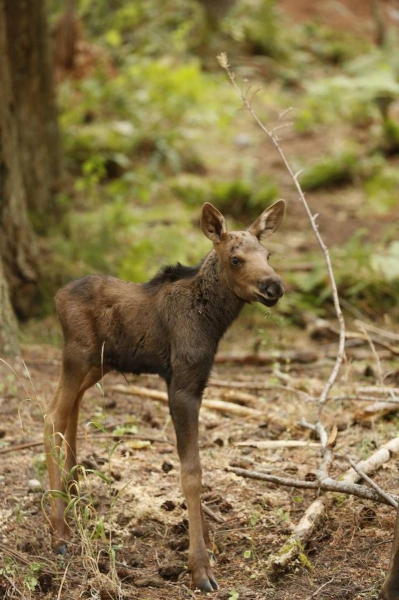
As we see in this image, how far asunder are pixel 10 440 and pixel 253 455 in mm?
2071

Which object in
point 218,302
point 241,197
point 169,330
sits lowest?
point 241,197

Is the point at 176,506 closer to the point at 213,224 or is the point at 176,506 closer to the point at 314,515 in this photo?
the point at 314,515

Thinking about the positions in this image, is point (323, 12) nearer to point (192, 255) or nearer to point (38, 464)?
point (192, 255)

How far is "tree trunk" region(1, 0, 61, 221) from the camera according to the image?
10.8 meters

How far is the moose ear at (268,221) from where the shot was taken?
18.5 feet

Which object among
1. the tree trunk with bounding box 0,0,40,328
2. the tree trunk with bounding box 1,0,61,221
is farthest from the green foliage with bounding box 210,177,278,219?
the tree trunk with bounding box 0,0,40,328

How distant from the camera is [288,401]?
787cm

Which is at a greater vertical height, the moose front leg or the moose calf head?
the moose calf head

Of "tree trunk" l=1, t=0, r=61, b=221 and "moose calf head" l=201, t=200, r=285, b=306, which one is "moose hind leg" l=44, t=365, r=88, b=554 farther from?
"tree trunk" l=1, t=0, r=61, b=221

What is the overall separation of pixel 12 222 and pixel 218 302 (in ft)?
14.7

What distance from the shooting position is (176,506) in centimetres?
599

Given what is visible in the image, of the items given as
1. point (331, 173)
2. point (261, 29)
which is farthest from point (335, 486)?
point (261, 29)

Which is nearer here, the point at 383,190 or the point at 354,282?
the point at 354,282

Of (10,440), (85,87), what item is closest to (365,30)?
(85,87)
